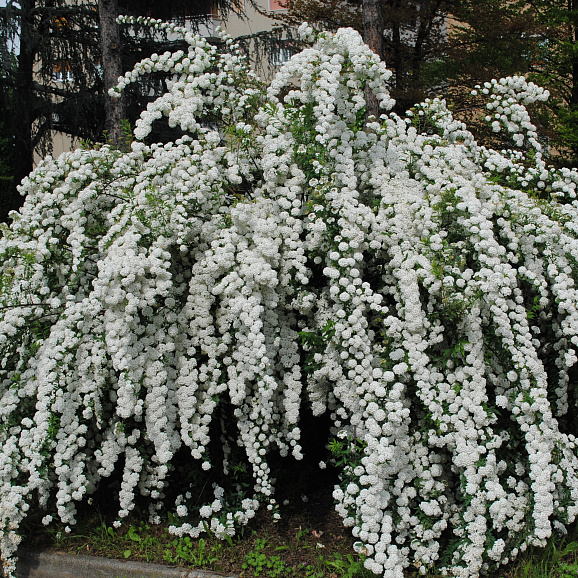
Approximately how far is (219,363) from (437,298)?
4.33 feet

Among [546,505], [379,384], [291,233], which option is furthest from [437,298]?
[546,505]

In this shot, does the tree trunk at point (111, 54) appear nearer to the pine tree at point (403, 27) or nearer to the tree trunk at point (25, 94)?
the tree trunk at point (25, 94)

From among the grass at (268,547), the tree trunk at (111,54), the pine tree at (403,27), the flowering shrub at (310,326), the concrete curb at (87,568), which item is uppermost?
the pine tree at (403,27)

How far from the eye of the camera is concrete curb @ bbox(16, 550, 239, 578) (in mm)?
3146

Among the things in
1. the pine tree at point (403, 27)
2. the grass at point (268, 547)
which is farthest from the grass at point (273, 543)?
the pine tree at point (403, 27)

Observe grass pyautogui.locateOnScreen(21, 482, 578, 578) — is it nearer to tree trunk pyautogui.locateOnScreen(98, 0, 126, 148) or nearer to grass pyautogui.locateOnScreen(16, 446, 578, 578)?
grass pyautogui.locateOnScreen(16, 446, 578, 578)

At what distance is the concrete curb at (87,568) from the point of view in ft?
10.3

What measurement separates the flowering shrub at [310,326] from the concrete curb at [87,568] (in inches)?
11.0

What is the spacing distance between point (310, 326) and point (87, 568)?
201 cm

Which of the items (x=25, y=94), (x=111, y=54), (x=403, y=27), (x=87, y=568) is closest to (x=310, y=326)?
(x=87, y=568)

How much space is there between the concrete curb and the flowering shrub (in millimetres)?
279

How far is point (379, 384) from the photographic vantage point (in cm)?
285

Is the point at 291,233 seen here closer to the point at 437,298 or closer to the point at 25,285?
the point at 437,298

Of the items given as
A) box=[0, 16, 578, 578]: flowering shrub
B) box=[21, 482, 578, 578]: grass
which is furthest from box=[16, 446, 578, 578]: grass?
box=[0, 16, 578, 578]: flowering shrub
